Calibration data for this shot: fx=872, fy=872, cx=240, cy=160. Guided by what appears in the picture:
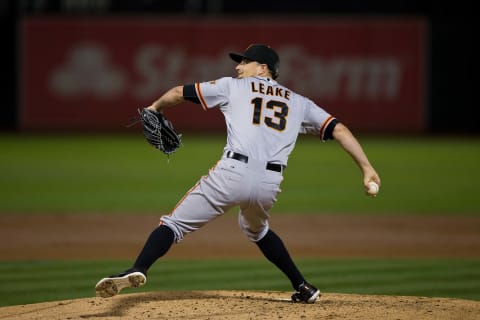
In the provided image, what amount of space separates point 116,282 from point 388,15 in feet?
61.9

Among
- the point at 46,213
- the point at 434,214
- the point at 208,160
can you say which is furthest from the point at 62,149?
the point at 434,214

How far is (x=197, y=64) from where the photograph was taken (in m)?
22.1

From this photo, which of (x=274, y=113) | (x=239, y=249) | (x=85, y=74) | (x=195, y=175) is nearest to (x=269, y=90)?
(x=274, y=113)

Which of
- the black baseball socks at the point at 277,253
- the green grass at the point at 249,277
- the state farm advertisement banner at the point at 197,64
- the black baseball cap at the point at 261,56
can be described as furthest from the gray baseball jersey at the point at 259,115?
the state farm advertisement banner at the point at 197,64

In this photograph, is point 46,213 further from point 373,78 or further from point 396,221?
point 373,78

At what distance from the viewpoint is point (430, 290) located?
21.7 feet

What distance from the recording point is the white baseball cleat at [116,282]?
493cm

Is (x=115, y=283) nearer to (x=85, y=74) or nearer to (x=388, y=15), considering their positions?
(x=85, y=74)

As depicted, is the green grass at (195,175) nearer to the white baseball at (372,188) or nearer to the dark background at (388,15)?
the dark background at (388,15)

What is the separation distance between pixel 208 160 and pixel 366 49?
723 cm

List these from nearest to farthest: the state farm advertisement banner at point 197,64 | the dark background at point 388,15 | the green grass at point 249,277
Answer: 1. the green grass at point 249,277
2. the state farm advertisement banner at point 197,64
3. the dark background at point 388,15

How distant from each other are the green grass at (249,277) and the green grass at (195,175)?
1.34m

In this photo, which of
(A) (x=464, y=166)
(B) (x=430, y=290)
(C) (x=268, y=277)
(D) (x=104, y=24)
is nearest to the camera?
(B) (x=430, y=290)

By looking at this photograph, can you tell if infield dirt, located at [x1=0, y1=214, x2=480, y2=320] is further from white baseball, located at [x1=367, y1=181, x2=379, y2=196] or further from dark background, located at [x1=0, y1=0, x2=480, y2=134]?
dark background, located at [x1=0, y1=0, x2=480, y2=134]
